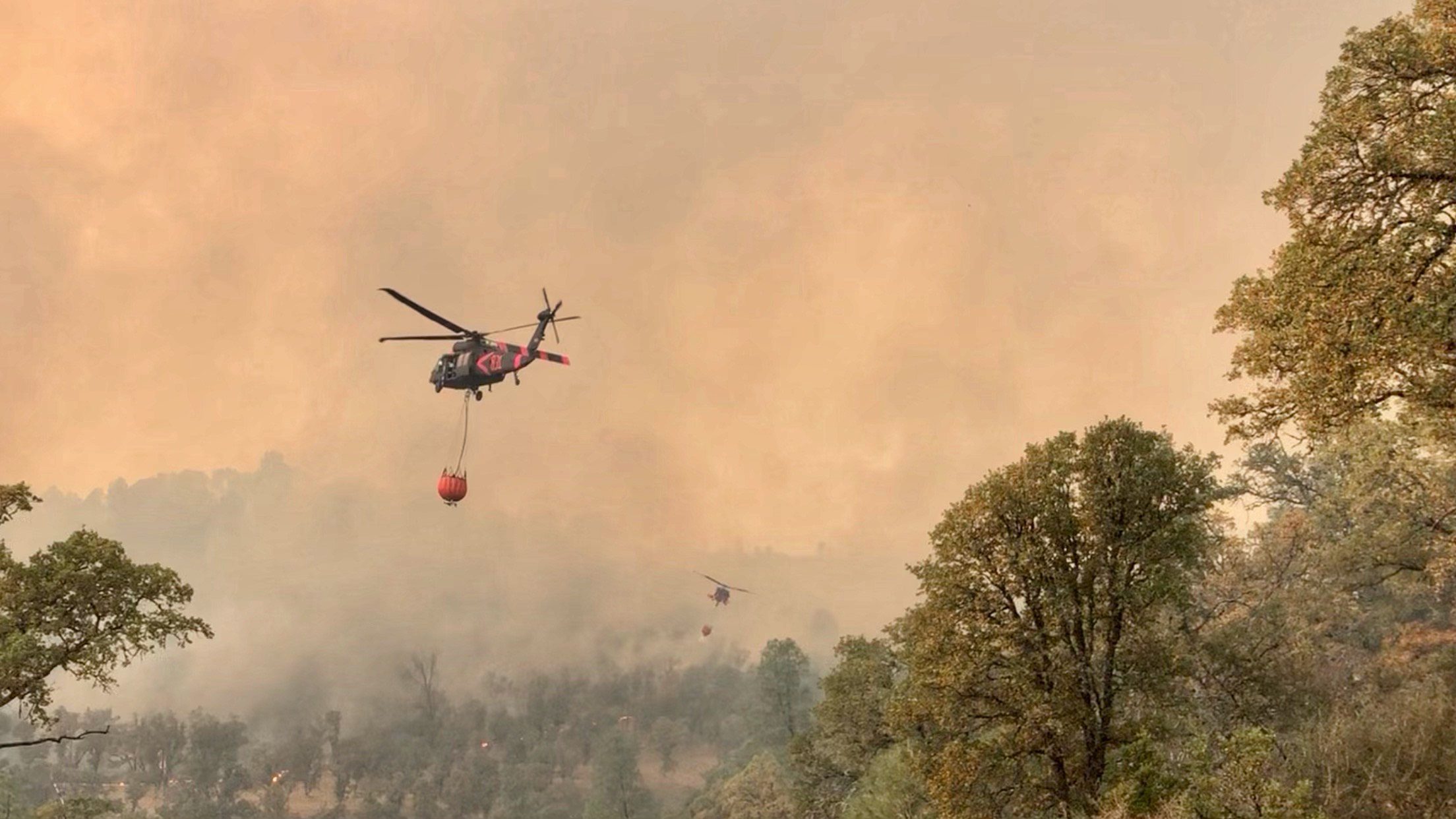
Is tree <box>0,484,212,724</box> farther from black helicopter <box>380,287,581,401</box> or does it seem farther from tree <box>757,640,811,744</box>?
tree <box>757,640,811,744</box>

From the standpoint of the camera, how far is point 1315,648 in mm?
35562

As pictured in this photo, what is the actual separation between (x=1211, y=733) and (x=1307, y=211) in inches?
1090

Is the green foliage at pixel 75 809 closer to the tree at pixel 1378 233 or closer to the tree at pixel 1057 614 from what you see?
the tree at pixel 1057 614

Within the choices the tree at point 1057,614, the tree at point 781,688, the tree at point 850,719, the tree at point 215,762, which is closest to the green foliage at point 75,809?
the tree at point 850,719

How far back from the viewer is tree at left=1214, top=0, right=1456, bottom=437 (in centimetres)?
1341

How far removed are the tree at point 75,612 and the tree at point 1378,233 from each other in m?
34.5

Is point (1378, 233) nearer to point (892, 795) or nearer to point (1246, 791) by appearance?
point (1246, 791)

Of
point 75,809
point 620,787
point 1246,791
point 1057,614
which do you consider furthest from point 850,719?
point 620,787

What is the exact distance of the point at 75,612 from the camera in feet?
73.5

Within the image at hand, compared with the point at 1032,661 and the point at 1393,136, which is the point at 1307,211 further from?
the point at 1032,661

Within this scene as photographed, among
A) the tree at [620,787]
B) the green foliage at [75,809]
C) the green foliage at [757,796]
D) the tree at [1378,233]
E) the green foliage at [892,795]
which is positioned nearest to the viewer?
the tree at [1378,233]

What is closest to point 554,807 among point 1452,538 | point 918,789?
point 918,789

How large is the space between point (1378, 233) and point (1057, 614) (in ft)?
45.7

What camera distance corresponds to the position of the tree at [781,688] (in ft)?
336
